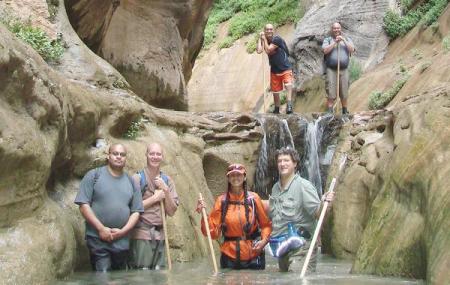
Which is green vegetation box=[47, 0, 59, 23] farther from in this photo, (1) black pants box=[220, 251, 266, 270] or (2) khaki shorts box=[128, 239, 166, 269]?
(1) black pants box=[220, 251, 266, 270]

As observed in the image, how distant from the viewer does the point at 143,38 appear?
677 inches

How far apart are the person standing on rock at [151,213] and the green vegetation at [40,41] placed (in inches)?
136

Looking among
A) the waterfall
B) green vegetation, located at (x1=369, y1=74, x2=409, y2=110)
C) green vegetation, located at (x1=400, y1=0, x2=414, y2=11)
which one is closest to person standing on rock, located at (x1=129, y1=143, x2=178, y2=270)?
the waterfall

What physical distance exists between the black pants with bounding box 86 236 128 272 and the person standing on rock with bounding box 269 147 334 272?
1842 millimetres

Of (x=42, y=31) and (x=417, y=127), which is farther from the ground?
(x=42, y=31)

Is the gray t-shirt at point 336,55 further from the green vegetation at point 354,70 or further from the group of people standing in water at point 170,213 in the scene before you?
the group of people standing in water at point 170,213

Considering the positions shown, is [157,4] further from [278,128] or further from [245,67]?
[245,67]

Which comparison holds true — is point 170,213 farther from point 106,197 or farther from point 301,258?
point 301,258

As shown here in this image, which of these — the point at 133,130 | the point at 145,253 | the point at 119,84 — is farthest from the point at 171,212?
the point at 119,84

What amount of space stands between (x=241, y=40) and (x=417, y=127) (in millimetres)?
25760

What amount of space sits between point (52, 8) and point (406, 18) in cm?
1395

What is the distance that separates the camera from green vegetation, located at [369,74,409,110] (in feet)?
58.4

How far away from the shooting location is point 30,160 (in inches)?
263

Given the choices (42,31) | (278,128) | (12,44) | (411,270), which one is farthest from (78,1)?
(411,270)
